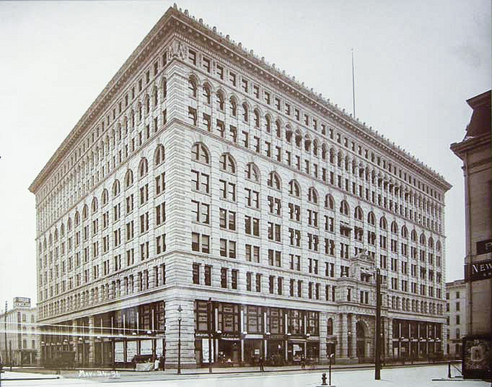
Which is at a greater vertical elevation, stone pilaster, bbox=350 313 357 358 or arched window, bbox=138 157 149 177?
arched window, bbox=138 157 149 177

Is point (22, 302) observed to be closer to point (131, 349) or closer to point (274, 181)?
point (131, 349)

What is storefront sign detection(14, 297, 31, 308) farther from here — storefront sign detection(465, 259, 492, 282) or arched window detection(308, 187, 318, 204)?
storefront sign detection(465, 259, 492, 282)

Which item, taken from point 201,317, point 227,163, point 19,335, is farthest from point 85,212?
point 201,317

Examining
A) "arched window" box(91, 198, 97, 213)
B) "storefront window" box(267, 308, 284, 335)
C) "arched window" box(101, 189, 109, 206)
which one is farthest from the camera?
"arched window" box(91, 198, 97, 213)

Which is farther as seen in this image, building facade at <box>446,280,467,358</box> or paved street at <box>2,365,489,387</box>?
building facade at <box>446,280,467,358</box>

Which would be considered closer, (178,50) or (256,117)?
(178,50)

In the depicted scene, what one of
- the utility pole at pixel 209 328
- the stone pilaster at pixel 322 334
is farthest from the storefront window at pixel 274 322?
the utility pole at pixel 209 328

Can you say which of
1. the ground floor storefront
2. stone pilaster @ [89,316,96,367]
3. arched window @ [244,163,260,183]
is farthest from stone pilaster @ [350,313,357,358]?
stone pilaster @ [89,316,96,367]

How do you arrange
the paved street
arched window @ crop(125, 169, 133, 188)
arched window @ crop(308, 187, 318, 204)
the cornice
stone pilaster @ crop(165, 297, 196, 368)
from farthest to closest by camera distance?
1. arched window @ crop(308, 187, 318, 204)
2. arched window @ crop(125, 169, 133, 188)
3. the cornice
4. stone pilaster @ crop(165, 297, 196, 368)
5. the paved street
